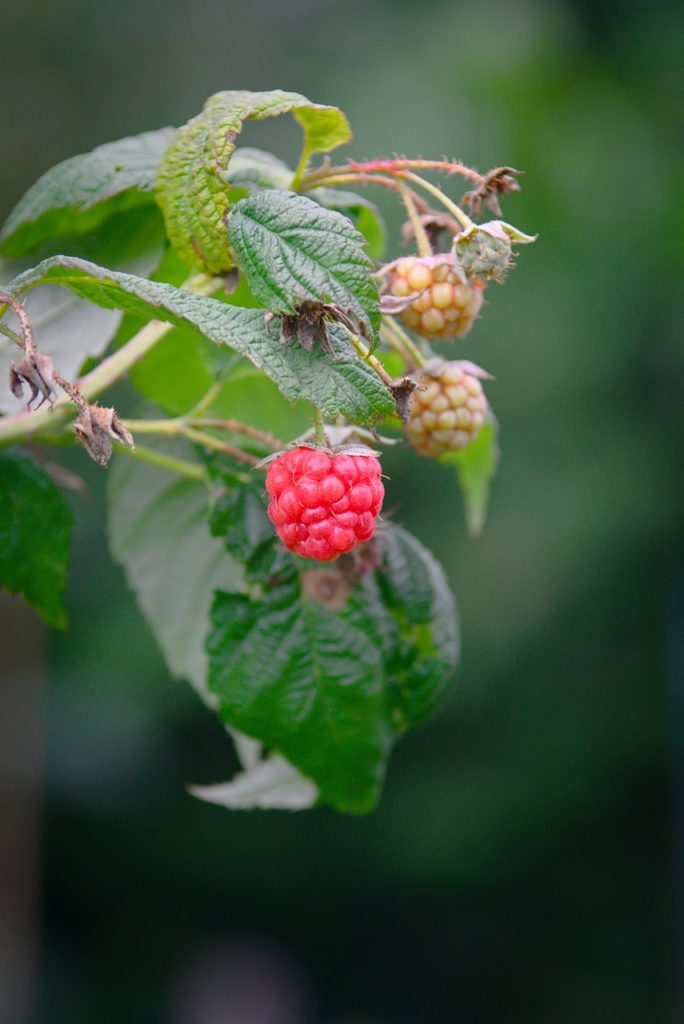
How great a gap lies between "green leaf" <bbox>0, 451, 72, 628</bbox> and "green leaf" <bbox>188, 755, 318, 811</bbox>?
0.68 feet

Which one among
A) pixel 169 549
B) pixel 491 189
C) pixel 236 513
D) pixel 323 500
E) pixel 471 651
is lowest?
pixel 471 651

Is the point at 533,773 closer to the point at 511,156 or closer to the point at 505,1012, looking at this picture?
the point at 505,1012

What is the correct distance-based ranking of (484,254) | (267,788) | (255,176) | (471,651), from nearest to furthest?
(484,254), (255,176), (267,788), (471,651)

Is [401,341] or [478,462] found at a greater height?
[401,341]

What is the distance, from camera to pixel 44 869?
14.9ft

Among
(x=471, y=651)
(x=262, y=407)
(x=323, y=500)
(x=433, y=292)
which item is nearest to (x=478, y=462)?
(x=262, y=407)

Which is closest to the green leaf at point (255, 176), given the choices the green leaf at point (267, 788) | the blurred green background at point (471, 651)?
the green leaf at point (267, 788)

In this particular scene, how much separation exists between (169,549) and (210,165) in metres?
0.35

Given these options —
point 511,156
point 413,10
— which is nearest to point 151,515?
point 511,156

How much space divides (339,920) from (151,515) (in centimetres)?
410

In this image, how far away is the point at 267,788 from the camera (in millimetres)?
871

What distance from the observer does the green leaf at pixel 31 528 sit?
75cm

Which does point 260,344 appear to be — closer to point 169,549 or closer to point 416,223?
point 416,223

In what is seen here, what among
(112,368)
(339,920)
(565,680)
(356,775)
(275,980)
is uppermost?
(112,368)
